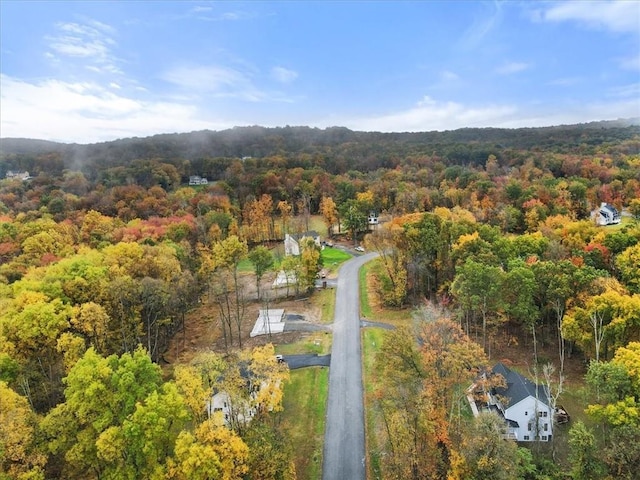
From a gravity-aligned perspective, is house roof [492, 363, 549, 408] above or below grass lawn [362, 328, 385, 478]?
above

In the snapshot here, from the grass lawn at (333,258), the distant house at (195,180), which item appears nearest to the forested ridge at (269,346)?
the grass lawn at (333,258)

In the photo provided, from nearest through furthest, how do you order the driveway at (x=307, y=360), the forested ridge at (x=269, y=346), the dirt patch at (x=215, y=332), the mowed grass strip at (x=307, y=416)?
the forested ridge at (x=269, y=346), the mowed grass strip at (x=307, y=416), the driveway at (x=307, y=360), the dirt patch at (x=215, y=332)

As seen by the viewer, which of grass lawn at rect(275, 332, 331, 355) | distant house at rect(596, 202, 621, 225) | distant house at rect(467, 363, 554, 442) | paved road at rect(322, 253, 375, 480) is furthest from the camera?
distant house at rect(596, 202, 621, 225)

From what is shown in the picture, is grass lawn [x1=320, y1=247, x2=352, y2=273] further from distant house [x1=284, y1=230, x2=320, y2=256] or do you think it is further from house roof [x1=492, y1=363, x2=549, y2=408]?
house roof [x1=492, y1=363, x2=549, y2=408]

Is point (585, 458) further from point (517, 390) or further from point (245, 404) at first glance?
point (245, 404)

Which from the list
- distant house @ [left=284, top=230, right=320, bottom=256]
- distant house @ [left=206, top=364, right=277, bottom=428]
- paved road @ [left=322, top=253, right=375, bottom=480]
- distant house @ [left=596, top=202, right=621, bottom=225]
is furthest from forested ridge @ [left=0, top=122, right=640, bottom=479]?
distant house @ [left=284, top=230, right=320, bottom=256]

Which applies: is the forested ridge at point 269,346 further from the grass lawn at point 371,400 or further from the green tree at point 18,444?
the grass lawn at point 371,400
